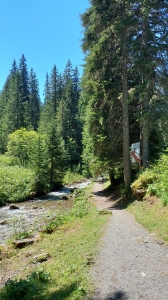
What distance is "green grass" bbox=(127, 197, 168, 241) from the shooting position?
21.9ft

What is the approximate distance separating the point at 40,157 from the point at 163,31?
16761 mm

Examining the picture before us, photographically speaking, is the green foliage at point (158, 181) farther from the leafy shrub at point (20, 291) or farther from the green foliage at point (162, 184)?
the leafy shrub at point (20, 291)

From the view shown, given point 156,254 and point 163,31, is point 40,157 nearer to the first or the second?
point 163,31

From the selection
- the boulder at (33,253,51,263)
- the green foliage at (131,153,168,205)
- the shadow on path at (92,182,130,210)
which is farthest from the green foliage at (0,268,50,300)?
the shadow on path at (92,182,130,210)

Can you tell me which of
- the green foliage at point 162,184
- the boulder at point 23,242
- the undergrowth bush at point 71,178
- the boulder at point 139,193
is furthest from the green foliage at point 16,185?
the green foliage at point 162,184

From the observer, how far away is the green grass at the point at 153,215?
668cm

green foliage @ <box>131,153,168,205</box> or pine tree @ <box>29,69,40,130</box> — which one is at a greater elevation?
pine tree @ <box>29,69,40,130</box>

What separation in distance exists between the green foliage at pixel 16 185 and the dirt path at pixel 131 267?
14116 millimetres

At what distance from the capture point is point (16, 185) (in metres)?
21.2

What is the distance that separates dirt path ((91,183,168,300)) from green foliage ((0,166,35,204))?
14116mm

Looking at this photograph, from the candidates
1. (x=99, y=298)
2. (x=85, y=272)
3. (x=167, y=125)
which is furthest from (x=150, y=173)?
(x=99, y=298)

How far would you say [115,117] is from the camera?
1434cm

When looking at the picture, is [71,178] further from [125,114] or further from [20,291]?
[20,291]

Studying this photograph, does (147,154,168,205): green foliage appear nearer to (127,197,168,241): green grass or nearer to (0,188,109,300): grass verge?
(127,197,168,241): green grass
